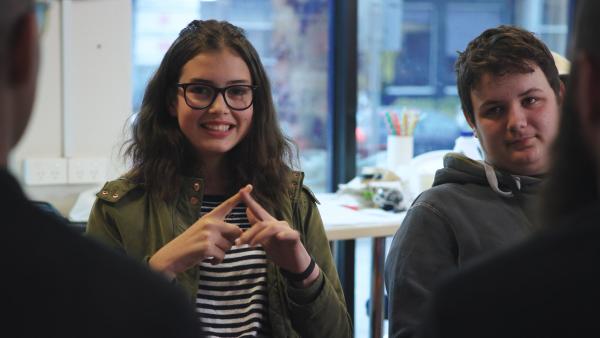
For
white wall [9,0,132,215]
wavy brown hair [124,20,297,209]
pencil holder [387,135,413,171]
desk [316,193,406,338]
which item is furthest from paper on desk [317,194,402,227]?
wavy brown hair [124,20,297,209]

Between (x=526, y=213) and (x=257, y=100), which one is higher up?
(x=257, y=100)

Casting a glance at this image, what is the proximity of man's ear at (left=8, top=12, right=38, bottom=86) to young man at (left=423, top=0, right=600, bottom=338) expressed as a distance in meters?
0.38

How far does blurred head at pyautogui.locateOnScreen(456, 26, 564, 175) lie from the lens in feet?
5.18

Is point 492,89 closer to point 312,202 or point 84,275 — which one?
point 312,202

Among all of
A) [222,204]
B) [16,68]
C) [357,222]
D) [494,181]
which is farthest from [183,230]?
[357,222]

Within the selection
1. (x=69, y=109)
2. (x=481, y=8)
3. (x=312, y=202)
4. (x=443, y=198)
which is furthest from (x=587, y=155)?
(x=481, y=8)

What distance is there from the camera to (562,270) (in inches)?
23.7

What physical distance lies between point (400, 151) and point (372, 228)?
2.61ft

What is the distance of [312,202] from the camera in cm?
177

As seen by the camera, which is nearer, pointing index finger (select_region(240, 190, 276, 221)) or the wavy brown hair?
pointing index finger (select_region(240, 190, 276, 221))

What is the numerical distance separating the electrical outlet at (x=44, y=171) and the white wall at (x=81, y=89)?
0.07 feet

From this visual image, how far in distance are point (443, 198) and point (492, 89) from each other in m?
0.24

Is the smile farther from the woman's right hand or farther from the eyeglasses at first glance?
the woman's right hand

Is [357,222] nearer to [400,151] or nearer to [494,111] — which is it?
[400,151]
